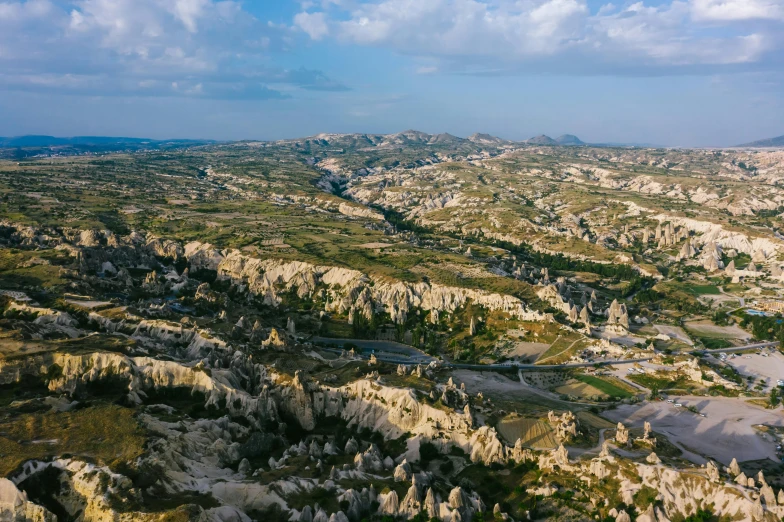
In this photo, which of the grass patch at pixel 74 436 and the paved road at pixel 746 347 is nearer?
the grass patch at pixel 74 436

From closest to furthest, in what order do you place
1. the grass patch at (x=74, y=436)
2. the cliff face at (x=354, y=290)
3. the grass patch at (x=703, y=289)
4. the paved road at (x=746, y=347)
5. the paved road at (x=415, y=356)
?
the grass patch at (x=74, y=436)
the paved road at (x=415, y=356)
the paved road at (x=746, y=347)
the cliff face at (x=354, y=290)
the grass patch at (x=703, y=289)

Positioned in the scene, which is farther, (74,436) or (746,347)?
(746,347)

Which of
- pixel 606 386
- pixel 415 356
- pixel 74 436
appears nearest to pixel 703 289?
pixel 606 386

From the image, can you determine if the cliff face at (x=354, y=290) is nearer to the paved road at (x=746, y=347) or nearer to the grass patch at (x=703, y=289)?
the paved road at (x=746, y=347)

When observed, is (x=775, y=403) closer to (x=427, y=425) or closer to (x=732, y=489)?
(x=732, y=489)

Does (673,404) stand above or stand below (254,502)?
below

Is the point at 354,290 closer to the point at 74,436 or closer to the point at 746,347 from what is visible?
the point at 74,436

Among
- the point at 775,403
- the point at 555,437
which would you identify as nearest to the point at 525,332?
the point at 775,403

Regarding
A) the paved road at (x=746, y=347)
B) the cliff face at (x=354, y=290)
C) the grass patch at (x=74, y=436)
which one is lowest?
the paved road at (x=746, y=347)

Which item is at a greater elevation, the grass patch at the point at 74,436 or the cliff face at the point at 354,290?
the grass patch at the point at 74,436

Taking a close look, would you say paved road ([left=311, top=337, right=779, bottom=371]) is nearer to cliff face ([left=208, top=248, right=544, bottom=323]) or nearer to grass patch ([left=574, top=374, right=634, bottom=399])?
grass patch ([left=574, top=374, right=634, bottom=399])

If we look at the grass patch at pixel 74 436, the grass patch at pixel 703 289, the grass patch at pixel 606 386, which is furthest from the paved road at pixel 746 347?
the grass patch at pixel 74 436
